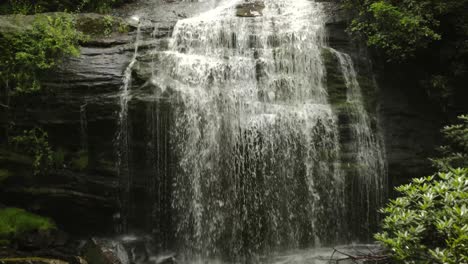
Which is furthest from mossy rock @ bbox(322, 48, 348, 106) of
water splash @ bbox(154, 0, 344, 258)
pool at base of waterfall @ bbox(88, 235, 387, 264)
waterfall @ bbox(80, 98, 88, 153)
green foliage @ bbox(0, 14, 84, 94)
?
green foliage @ bbox(0, 14, 84, 94)

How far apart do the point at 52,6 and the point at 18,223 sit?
7284 millimetres

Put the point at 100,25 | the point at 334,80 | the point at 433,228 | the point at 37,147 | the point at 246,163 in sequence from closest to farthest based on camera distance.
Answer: the point at 433,228 < the point at 246,163 < the point at 37,147 < the point at 334,80 < the point at 100,25

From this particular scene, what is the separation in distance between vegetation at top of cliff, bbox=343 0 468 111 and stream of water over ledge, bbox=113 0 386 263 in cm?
190

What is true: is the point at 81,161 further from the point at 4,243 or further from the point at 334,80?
the point at 334,80

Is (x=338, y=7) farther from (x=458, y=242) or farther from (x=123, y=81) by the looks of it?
(x=458, y=242)

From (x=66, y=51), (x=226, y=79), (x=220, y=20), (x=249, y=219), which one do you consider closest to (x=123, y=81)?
(x=66, y=51)

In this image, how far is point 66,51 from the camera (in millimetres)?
9297

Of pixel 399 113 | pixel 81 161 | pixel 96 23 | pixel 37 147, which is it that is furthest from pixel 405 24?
pixel 37 147

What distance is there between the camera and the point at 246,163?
884 centimetres

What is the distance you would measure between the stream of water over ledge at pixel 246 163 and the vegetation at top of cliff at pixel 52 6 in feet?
15.2

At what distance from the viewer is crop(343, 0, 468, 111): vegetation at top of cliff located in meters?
9.53

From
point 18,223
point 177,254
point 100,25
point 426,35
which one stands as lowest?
point 177,254

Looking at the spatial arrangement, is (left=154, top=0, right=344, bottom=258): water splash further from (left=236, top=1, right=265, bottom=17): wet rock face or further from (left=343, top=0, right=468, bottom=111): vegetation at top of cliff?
(left=236, top=1, right=265, bottom=17): wet rock face

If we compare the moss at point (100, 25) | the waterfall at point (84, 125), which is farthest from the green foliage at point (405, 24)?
the waterfall at point (84, 125)
